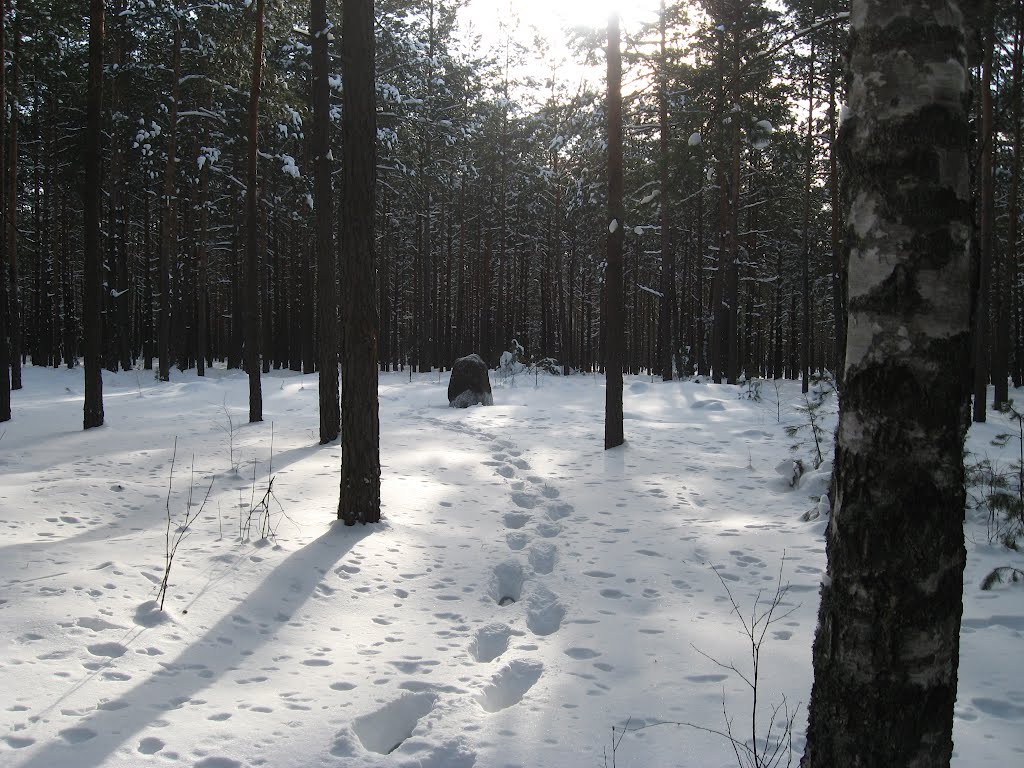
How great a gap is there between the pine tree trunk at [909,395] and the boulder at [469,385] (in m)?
13.1

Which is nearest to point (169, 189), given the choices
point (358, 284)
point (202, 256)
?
point (202, 256)

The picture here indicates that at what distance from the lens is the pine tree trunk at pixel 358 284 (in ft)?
19.7

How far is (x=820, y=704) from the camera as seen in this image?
5.55 feet

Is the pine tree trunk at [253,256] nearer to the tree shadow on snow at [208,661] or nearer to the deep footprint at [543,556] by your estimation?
the tree shadow on snow at [208,661]

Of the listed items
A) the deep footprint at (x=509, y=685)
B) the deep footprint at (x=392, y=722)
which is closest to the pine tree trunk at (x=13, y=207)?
the deep footprint at (x=392, y=722)

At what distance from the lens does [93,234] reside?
10047mm

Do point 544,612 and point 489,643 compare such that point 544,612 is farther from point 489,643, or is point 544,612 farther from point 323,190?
point 323,190

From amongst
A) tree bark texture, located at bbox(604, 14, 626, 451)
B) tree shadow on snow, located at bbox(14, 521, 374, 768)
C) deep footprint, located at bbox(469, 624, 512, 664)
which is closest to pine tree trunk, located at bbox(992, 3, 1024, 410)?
tree bark texture, located at bbox(604, 14, 626, 451)

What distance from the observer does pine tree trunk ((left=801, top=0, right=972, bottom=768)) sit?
1507 millimetres

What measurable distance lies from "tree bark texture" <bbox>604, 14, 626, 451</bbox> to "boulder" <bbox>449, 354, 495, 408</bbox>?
5259 millimetres

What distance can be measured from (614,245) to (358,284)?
4793 mm

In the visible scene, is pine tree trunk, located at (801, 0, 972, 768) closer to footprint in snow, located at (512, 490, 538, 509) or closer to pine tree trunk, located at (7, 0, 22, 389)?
footprint in snow, located at (512, 490, 538, 509)

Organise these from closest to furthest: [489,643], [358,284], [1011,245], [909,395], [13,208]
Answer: [909,395]
[489,643]
[358,284]
[1011,245]
[13,208]

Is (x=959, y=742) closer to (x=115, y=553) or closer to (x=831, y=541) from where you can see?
(x=831, y=541)
